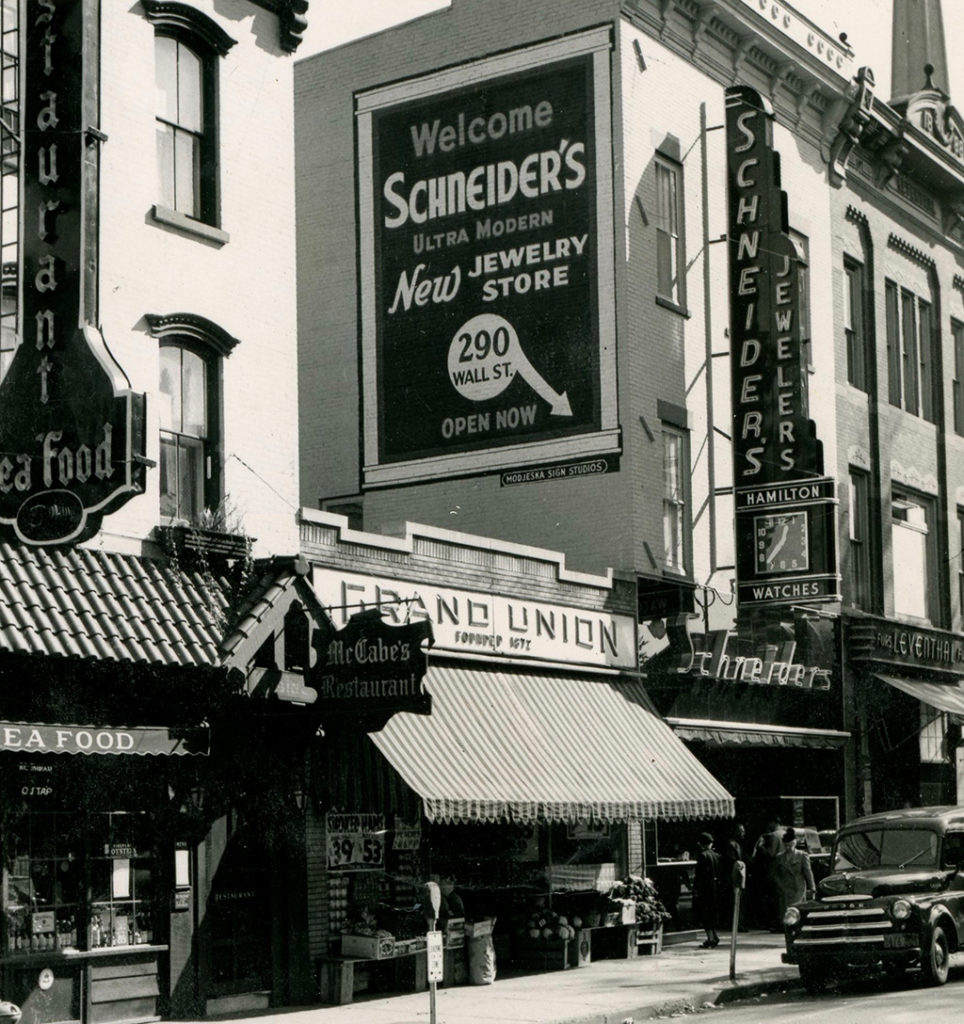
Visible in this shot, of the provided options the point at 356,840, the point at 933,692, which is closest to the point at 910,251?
the point at 933,692

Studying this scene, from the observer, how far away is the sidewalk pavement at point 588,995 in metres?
16.9

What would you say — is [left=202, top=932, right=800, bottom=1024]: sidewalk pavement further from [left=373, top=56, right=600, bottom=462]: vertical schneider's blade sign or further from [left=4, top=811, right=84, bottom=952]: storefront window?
[left=373, top=56, right=600, bottom=462]: vertical schneider's blade sign

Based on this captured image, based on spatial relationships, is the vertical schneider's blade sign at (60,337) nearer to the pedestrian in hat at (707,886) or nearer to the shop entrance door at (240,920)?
the shop entrance door at (240,920)

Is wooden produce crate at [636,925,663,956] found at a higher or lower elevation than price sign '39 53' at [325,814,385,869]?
lower

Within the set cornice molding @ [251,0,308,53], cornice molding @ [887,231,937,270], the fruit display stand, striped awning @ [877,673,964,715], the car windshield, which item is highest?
cornice molding @ [887,231,937,270]

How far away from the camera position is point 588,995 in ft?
60.5

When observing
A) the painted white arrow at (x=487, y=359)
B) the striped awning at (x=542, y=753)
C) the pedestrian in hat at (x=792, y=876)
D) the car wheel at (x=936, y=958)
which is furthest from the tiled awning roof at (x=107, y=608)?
the pedestrian in hat at (x=792, y=876)

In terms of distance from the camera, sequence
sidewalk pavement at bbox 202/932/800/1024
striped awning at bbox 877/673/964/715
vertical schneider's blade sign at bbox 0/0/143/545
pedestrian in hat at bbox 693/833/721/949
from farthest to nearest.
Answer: striped awning at bbox 877/673/964/715 < pedestrian in hat at bbox 693/833/721/949 < sidewalk pavement at bbox 202/932/800/1024 < vertical schneider's blade sign at bbox 0/0/143/545

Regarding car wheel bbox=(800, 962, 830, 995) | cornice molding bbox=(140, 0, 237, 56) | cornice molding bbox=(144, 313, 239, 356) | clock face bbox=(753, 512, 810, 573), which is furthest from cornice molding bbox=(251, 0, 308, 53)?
car wheel bbox=(800, 962, 830, 995)

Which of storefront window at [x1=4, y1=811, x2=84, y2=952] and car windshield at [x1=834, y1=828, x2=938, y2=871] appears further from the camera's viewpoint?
car windshield at [x1=834, y1=828, x2=938, y2=871]

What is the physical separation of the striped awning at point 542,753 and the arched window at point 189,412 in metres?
3.11

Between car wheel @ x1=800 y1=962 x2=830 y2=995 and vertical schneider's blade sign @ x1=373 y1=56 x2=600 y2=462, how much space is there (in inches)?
349

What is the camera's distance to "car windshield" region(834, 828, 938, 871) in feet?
63.9

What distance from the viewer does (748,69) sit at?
28.6 m
